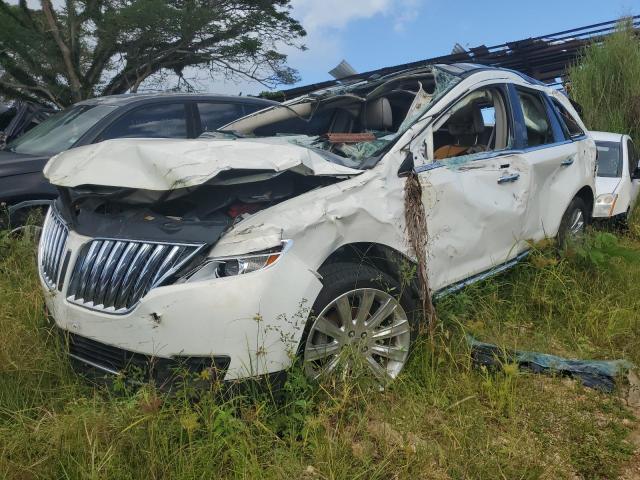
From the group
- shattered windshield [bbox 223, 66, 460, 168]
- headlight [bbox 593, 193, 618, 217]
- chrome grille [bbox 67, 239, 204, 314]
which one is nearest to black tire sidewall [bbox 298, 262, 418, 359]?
chrome grille [bbox 67, 239, 204, 314]

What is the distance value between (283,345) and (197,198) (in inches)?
39.0

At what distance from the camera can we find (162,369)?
8.05 feet

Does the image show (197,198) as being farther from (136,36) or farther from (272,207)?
(136,36)

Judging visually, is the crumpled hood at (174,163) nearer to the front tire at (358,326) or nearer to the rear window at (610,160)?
the front tire at (358,326)

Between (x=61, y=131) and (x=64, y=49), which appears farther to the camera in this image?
(x=64, y=49)

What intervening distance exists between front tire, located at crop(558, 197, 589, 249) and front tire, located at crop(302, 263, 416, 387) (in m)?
2.19

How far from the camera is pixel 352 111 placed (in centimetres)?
458

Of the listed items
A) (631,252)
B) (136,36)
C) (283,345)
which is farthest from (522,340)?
(136,36)

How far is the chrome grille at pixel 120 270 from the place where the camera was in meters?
2.47

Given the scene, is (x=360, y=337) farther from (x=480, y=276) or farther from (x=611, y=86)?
(x=611, y=86)

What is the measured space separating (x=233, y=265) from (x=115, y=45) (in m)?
17.1

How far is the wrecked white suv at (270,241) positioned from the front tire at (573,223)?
2.63ft

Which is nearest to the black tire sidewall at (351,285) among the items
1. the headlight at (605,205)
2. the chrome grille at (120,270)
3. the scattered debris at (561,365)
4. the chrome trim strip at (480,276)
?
the chrome trim strip at (480,276)

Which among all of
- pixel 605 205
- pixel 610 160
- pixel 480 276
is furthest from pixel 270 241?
pixel 610 160
